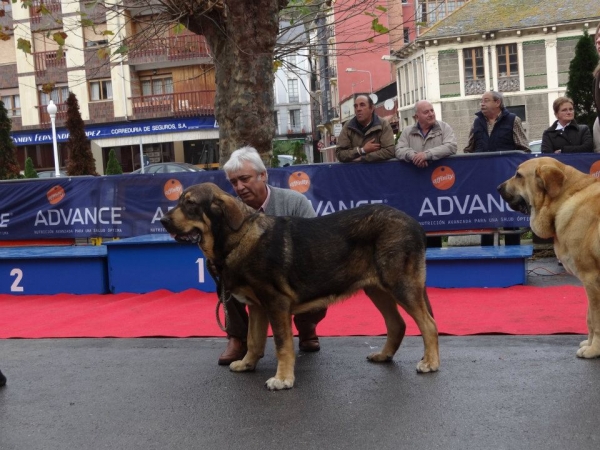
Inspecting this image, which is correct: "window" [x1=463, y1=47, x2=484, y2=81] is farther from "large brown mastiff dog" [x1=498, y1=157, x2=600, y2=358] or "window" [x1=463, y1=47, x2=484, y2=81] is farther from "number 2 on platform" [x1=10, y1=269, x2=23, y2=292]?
"large brown mastiff dog" [x1=498, y1=157, x2=600, y2=358]

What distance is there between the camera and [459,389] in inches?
227

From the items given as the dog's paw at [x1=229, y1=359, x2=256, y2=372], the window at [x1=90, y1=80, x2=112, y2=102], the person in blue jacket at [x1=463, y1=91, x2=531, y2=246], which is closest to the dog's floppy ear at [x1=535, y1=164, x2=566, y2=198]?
the dog's paw at [x1=229, y1=359, x2=256, y2=372]

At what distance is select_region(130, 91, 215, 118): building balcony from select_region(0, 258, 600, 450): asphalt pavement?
4001cm

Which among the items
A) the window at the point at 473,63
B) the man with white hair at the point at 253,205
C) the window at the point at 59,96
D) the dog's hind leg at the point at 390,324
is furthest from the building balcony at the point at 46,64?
the dog's hind leg at the point at 390,324

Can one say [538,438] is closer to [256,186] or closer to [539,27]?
[256,186]

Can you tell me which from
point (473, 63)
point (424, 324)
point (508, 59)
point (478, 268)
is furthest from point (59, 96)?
point (424, 324)

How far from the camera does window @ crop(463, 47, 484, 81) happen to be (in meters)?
54.9

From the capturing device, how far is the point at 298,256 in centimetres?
624

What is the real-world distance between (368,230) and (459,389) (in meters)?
1.36

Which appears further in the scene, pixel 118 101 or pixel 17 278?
pixel 118 101

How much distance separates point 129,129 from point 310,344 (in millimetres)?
43111

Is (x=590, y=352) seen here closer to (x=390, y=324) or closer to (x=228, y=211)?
(x=390, y=324)

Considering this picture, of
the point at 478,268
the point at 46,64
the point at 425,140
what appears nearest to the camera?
A: the point at 478,268

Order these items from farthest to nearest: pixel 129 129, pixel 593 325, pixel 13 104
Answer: pixel 13 104, pixel 129 129, pixel 593 325
